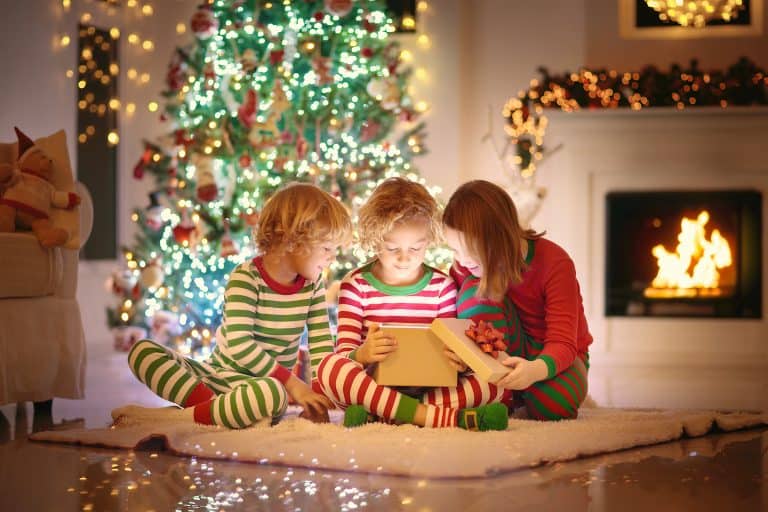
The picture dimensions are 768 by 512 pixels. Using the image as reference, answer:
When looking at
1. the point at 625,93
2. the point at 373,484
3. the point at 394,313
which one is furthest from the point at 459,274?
the point at 625,93

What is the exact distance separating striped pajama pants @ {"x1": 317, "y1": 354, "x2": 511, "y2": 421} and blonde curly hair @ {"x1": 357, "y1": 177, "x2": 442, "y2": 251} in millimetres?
305

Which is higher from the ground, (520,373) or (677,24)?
(677,24)

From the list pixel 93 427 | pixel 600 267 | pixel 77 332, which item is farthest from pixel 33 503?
pixel 600 267

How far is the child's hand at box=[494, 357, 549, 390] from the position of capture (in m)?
2.36

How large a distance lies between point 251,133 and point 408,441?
2.15 metres

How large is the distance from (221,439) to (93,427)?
557 millimetres

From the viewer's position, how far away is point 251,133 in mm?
4078

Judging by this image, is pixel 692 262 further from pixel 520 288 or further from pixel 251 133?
pixel 520 288

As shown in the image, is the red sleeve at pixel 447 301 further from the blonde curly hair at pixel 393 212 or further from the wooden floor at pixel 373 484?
the wooden floor at pixel 373 484

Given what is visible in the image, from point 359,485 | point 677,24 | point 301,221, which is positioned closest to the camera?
point 359,485

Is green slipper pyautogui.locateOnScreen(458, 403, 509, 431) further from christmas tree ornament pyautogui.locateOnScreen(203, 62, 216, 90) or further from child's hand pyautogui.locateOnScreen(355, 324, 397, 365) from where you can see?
christmas tree ornament pyautogui.locateOnScreen(203, 62, 216, 90)

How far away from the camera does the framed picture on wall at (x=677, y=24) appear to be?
5180 mm

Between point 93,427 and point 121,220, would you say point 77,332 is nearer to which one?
point 93,427

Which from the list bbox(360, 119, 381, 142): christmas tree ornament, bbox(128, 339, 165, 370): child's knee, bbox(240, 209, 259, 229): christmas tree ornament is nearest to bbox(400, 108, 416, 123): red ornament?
bbox(360, 119, 381, 142): christmas tree ornament
